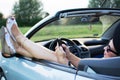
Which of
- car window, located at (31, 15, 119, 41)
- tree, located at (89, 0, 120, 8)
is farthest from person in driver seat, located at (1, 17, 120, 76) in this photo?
tree, located at (89, 0, 120, 8)

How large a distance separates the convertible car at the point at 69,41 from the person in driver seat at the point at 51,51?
0.03 meters

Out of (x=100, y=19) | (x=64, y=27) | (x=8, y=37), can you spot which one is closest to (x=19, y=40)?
(x=8, y=37)

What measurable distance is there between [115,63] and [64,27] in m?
2.48

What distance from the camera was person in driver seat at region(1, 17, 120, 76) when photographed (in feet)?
11.7

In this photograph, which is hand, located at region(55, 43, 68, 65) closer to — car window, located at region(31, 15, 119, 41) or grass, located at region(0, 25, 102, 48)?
car window, located at region(31, 15, 119, 41)

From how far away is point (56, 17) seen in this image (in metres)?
5.25

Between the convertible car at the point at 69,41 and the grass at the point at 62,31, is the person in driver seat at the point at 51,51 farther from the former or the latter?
the grass at the point at 62,31

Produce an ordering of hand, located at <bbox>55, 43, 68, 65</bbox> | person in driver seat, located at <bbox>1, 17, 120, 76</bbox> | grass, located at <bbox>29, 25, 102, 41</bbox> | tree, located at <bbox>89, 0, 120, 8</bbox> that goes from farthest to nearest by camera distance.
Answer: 1. tree, located at <bbox>89, 0, 120, 8</bbox>
2. grass, located at <bbox>29, 25, 102, 41</bbox>
3. hand, located at <bbox>55, 43, 68, 65</bbox>
4. person in driver seat, located at <bbox>1, 17, 120, 76</bbox>

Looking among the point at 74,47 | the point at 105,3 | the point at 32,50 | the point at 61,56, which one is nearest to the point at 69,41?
the point at 74,47

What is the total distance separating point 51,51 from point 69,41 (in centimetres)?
129

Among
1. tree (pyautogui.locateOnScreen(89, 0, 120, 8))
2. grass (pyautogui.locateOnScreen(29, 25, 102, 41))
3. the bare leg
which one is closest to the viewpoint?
the bare leg

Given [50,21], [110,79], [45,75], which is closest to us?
[110,79]

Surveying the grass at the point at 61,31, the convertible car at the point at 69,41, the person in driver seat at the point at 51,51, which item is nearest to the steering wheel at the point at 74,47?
the convertible car at the point at 69,41

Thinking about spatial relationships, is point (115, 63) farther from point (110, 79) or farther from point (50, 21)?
point (50, 21)
